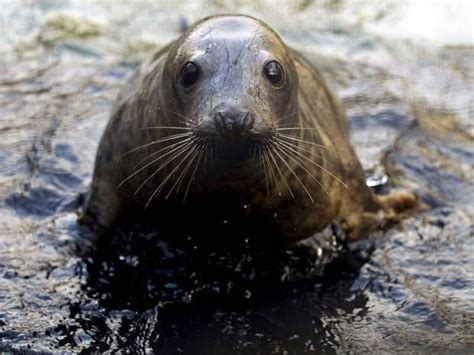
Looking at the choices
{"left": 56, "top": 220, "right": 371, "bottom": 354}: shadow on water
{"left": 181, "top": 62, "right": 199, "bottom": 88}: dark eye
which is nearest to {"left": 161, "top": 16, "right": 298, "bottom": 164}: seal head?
{"left": 181, "top": 62, "right": 199, "bottom": 88}: dark eye

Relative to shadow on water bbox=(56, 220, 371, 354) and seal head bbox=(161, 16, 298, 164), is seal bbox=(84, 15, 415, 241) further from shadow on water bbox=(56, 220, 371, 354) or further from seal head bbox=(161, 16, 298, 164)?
shadow on water bbox=(56, 220, 371, 354)

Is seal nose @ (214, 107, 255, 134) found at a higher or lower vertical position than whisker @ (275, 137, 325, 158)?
higher

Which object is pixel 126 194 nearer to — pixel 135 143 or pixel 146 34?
pixel 135 143

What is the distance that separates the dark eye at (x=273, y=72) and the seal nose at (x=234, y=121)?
0.57m

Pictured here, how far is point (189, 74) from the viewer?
5.05m

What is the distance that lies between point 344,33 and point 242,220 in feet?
17.3

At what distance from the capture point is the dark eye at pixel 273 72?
5082 millimetres

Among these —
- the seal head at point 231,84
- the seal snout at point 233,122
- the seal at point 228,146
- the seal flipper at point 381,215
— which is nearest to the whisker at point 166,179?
the seal at point 228,146

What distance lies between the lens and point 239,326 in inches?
213

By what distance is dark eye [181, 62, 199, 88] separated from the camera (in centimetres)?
502

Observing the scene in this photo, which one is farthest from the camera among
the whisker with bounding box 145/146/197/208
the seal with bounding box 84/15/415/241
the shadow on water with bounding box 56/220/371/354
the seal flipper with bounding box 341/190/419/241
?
the seal flipper with bounding box 341/190/419/241


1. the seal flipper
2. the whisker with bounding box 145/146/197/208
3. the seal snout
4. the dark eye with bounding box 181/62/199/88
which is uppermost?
the dark eye with bounding box 181/62/199/88

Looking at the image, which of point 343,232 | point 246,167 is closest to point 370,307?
point 343,232

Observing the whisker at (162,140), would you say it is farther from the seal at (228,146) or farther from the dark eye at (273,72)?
the dark eye at (273,72)
